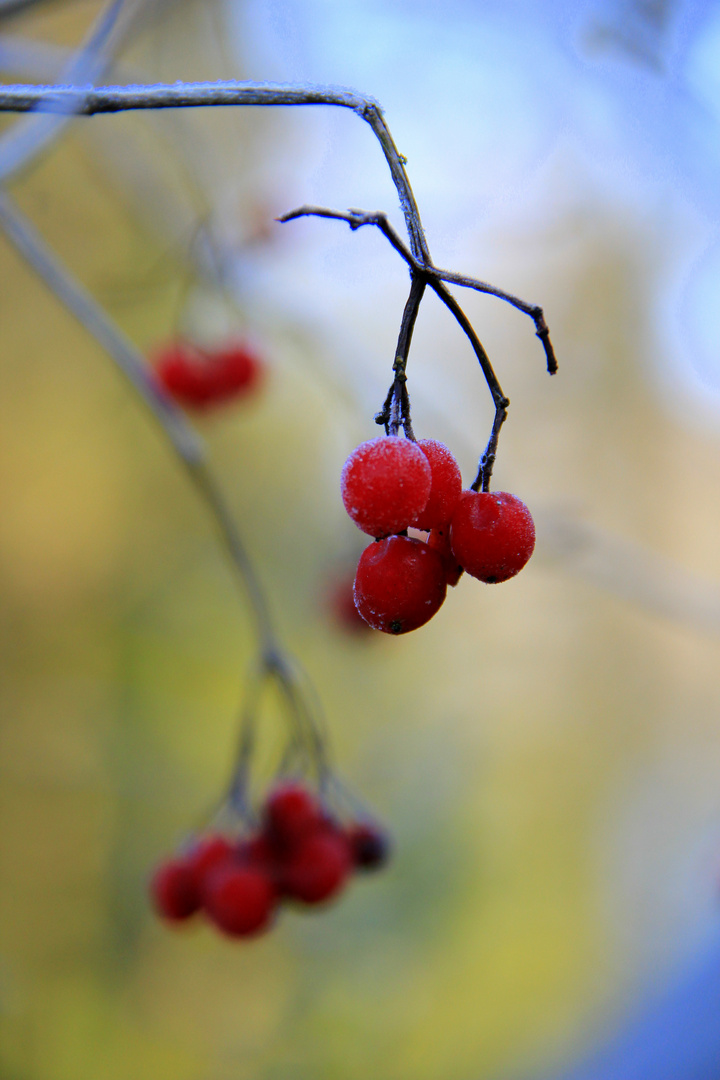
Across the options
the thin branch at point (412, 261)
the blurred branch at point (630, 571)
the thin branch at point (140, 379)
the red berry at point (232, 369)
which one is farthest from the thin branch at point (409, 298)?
the red berry at point (232, 369)

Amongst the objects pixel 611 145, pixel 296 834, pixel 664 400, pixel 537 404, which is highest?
pixel 664 400

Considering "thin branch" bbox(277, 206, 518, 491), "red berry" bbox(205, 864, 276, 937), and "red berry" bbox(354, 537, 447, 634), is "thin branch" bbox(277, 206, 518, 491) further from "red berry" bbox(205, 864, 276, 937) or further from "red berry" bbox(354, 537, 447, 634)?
"red berry" bbox(205, 864, 276, 937)

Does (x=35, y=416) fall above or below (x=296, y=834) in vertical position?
above

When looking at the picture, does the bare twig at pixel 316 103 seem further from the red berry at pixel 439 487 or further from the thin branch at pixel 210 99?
the red berry at pixel 439 487

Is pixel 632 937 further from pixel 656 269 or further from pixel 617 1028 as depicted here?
pixel 656 269

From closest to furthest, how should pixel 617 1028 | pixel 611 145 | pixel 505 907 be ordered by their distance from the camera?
1. pixel 611 145
2. pixel 617 1028
3. pixel 505 907

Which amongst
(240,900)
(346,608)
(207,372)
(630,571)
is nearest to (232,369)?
(207,372)

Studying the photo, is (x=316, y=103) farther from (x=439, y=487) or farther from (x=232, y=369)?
(x=232, y=369)

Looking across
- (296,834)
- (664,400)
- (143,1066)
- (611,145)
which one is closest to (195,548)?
(143,1066)
